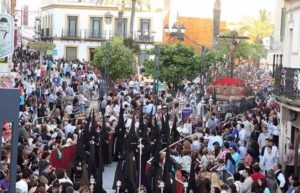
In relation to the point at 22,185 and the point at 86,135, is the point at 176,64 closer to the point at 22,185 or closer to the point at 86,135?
the point at 86,135

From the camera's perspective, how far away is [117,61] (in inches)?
2213

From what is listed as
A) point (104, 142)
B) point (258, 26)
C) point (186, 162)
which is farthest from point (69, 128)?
point (258, 26)

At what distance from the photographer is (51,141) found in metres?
22.8

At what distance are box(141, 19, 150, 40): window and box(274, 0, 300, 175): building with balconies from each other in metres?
54.6

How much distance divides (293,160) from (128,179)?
4728mm

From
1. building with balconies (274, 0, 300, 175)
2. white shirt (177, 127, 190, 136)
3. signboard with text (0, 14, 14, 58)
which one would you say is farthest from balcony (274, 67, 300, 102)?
signboard with text (0, 14, 14, 58)

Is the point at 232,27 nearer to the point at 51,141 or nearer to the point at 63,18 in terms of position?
the point at 63,18

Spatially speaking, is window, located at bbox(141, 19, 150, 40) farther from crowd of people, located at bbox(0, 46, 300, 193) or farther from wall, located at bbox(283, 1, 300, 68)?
wall, located at bbox(283, 1, 300, 68)

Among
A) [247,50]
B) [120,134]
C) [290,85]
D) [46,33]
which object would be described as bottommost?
[120,134]

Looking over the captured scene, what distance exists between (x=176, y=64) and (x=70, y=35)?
108ft

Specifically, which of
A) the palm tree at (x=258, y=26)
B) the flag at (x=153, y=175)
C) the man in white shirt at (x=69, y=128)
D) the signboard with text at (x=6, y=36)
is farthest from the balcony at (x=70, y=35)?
the flag at (x=153, y=175)

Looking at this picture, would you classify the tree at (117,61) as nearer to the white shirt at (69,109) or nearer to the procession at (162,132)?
the procession at (162,132)

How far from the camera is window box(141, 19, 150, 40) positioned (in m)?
82.3

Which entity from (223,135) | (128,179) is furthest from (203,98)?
(128,179)
